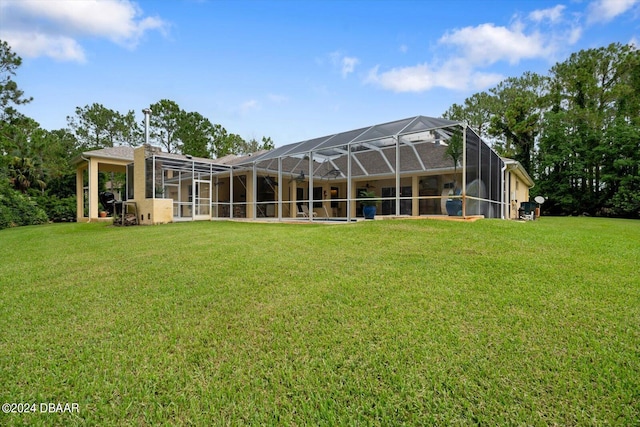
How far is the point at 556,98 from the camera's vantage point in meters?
25.6

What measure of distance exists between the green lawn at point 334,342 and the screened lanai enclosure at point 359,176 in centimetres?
555

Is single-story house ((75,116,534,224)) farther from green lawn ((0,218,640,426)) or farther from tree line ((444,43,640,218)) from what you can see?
tree line ((444,43,640,218))

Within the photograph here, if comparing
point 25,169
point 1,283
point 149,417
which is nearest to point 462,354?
point 149,417

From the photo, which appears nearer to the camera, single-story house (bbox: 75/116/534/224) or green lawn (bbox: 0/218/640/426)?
green lawn (bbox: 0/218/640/426)

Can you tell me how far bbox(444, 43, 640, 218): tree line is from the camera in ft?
68.3

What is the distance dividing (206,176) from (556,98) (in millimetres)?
28785

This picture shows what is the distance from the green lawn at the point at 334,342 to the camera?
5.79 feet

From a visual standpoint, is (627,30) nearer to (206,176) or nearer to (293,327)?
(206,176)

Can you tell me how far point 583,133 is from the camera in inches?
915

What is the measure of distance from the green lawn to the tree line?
2340 cm

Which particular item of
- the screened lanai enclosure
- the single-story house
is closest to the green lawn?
the single-story house

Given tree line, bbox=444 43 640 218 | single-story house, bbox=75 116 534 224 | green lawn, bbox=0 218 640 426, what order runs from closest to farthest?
green lawn, bbox=0 218 640 426
single-story house, bbox=75 116 534 224
tree line, bbox=444 43 640 218

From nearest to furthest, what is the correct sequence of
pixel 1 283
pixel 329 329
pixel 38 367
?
pixel 38 367 → pixel 329 329 → pixel 1 283

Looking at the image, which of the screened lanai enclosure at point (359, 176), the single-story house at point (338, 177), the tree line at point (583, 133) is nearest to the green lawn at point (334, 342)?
the single-story house at point (338, 177)
